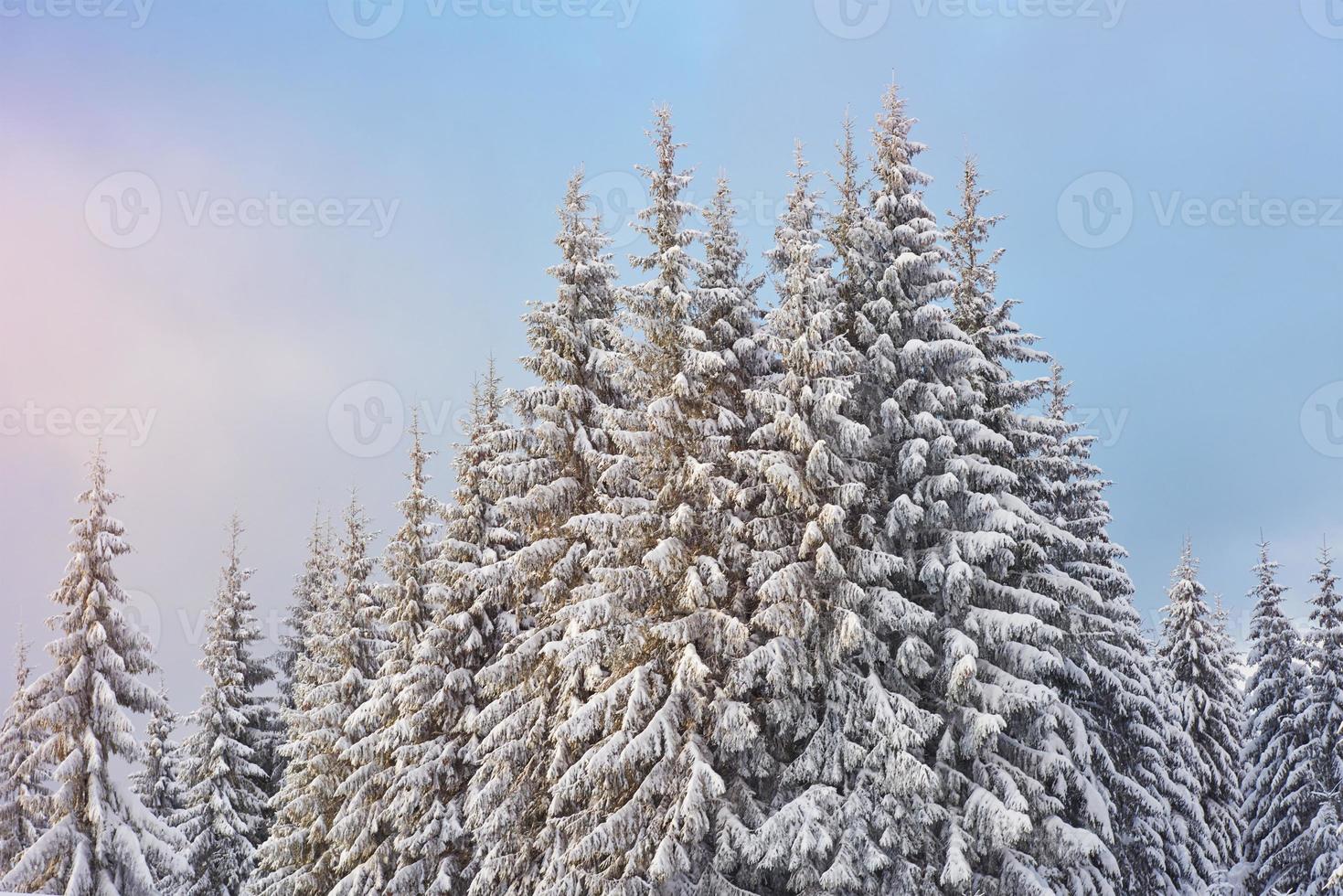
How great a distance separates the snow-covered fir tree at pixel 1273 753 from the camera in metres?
26.6

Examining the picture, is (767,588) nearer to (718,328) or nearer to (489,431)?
(718,328)

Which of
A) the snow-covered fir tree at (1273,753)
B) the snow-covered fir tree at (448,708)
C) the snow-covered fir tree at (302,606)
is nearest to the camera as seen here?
the snow-covered fir tree at (448,708)

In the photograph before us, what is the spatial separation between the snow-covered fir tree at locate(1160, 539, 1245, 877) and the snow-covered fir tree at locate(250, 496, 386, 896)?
2616 cm

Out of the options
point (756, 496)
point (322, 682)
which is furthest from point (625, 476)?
point (322, 682)

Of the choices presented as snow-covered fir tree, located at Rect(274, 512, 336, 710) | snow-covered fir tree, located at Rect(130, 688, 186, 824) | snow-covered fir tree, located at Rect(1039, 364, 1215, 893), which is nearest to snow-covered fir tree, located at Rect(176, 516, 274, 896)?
snow-covered fir tree, located at Rect(130, 688, 186, 824)

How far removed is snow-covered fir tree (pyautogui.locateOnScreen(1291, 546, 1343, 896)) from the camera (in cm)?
2561

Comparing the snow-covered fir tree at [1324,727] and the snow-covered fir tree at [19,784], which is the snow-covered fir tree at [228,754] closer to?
the snow-covered fir tree at [19,784]

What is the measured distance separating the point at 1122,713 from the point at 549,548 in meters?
13.0

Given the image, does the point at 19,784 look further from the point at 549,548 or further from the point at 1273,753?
the point at 1273,753

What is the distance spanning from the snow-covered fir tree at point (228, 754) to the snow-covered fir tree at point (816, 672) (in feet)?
63.3

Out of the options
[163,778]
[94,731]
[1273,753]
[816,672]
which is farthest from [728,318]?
[163,778]

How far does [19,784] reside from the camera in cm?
2386

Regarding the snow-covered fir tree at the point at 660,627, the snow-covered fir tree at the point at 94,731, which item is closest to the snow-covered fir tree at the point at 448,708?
the snow-covered fir tree at the point at 660,627

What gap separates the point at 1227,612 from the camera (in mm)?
44469
